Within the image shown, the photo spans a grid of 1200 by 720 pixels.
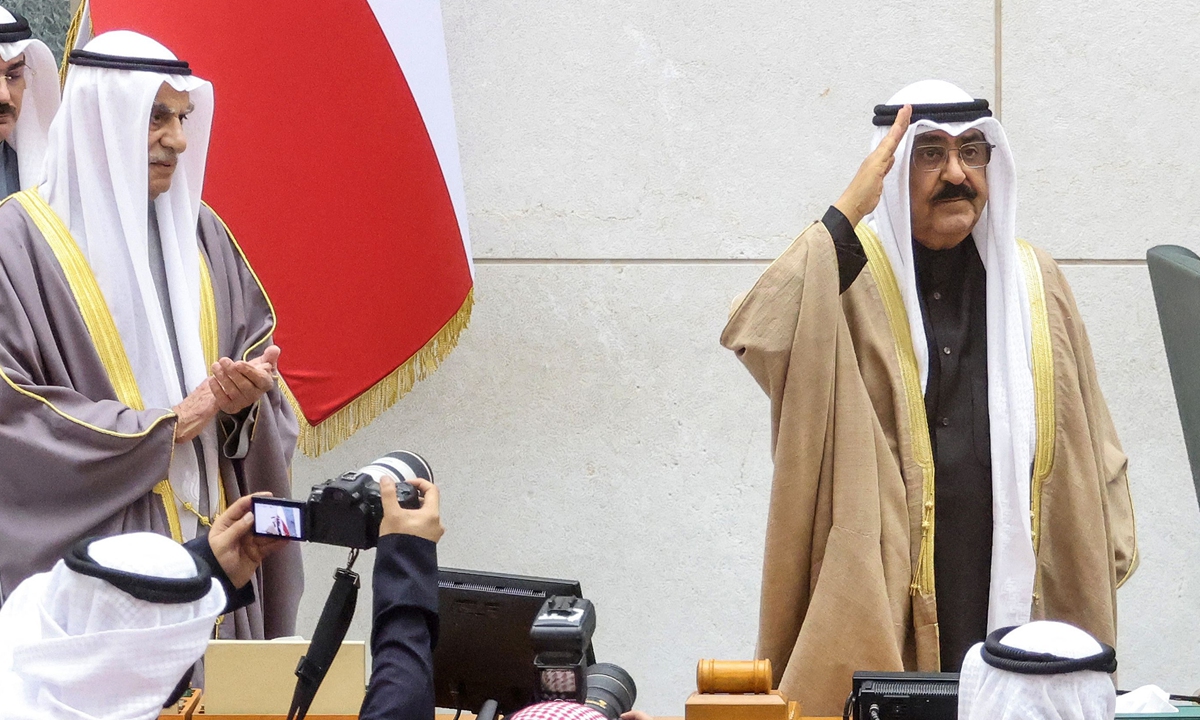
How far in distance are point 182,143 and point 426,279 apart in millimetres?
1048

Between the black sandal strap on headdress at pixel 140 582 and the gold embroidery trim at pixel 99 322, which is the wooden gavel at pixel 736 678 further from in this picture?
the gold embroidery trim at pixel 99 322

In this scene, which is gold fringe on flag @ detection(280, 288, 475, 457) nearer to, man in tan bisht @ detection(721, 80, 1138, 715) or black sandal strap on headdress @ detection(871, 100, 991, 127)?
man in tan bisht @ detection(721, 80, 1138, 715)

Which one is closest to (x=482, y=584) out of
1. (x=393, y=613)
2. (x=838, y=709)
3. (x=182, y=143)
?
(x=393, y=613)

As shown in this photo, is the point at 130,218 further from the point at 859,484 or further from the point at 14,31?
the point at 859,484

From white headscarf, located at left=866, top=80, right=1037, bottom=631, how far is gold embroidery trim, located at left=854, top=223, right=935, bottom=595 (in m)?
0.02

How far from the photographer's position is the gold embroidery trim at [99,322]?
3254 millimetres

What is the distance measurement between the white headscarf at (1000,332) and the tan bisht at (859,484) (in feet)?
0.14

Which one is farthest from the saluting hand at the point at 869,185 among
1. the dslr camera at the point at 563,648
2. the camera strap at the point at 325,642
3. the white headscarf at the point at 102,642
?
the white headscarf at the point at 102,642

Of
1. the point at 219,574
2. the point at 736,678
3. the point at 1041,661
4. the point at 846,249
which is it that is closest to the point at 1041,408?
the point at 846,249

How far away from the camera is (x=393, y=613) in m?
2.03

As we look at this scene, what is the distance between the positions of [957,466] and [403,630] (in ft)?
5.00

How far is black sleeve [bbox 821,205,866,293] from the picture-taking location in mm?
3141

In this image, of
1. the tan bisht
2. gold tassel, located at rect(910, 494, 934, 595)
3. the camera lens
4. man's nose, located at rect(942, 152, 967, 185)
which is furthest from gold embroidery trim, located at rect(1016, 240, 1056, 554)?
the camera lens

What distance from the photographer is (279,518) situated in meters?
2.15
